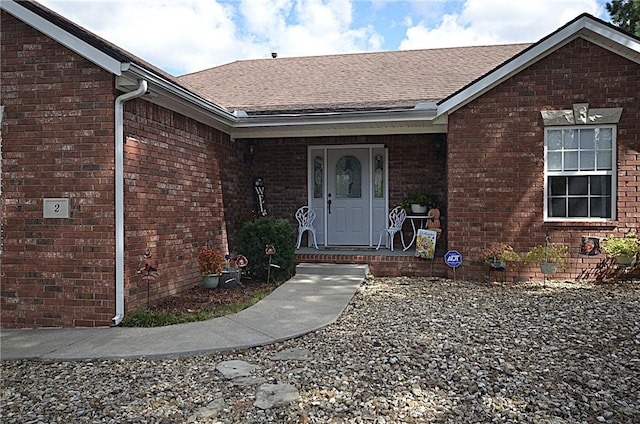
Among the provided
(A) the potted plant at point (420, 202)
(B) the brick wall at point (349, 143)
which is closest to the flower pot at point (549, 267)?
(A) the potted plant at point (420, 202)

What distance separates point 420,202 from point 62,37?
670cm

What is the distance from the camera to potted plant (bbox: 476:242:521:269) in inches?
297

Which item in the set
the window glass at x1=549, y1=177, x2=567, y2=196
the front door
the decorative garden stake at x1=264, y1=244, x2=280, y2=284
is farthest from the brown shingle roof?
the decorative garden stake at x1=264, y1=244, x2=280, y2=284

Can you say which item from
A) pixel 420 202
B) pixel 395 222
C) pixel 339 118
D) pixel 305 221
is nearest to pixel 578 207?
pixel 420 202

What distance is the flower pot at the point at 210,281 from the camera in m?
7.44

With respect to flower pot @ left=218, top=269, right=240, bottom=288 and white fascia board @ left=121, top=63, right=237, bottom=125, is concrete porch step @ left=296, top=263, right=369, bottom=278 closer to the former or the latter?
flower pot @ left=218, top=269, right=240, bottom=288

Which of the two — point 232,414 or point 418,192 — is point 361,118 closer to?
point 418,192

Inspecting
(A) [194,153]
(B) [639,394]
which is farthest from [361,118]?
(B) [639,394]

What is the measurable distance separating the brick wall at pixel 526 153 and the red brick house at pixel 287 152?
0.07 feet

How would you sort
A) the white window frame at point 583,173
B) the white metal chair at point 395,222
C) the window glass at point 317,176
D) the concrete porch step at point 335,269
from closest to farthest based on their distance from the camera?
the white window frame at point 583,173 → the concrete porch step at point 335,269 → the white metal chair at point 395,222 → the window glass at point 317,176

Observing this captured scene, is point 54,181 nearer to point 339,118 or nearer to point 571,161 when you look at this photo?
point 339,118

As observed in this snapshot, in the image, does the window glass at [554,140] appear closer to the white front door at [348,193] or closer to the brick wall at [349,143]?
the brick wall at [349,143]

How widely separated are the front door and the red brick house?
1.3 inches

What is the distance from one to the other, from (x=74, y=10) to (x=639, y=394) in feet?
29.2
